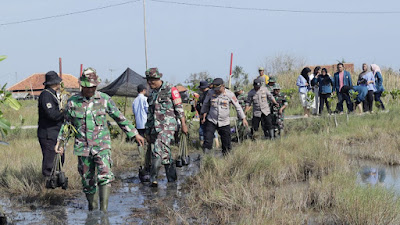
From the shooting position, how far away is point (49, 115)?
7.95 metres

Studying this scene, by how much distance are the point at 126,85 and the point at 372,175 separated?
1127cm

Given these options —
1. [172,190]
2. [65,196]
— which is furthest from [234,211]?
[65,196]

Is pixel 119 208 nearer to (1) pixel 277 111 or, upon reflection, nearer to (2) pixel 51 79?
(2) pixel 51 79

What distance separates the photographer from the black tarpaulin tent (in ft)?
61.9

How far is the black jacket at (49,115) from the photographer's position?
7961mm

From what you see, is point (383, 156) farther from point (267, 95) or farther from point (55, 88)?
point (55, 88)

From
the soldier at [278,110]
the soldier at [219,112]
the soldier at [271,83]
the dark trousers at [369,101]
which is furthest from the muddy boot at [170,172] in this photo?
the dark trousers at [369,101]

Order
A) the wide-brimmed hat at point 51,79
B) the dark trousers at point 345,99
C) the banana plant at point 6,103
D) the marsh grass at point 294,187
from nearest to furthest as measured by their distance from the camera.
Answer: the banana plant at point 6,103 < the marsh grass at point 294,187 < the wide-brimmed hat at point 51,79 < the dark trousers at point 345,99

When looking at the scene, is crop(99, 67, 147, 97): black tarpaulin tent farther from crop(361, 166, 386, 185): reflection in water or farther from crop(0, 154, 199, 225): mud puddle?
crop(361, 166, 386, 185): reflection in water

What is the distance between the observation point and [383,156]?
34.6 feet

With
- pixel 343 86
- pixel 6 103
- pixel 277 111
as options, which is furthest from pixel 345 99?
pixel 6 103

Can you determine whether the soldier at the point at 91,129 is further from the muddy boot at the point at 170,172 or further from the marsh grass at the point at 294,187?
the muddy boot at the point at 170,172

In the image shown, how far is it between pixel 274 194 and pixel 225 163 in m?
2.03

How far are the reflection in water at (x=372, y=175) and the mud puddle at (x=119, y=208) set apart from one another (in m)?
2.80
